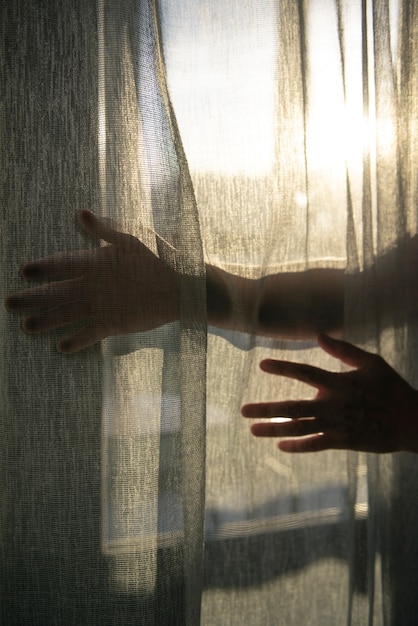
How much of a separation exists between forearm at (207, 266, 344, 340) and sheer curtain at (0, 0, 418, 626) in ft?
0.05

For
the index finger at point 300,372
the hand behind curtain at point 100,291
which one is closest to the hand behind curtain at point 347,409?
the index finger at point 300,372

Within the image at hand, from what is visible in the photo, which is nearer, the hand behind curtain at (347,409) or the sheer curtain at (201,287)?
the sheer curtain at (201,287)

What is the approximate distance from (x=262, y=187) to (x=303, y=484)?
38cm

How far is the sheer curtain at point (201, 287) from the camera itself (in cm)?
58

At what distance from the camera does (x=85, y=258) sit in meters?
0.60

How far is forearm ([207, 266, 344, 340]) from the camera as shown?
2.26 ft

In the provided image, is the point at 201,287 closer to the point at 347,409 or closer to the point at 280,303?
the point at 280,303

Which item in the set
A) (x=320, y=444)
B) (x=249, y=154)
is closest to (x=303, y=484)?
(x=320, y=444)

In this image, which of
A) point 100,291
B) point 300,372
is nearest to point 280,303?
point 300,372

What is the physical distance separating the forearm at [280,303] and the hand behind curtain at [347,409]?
3 cm

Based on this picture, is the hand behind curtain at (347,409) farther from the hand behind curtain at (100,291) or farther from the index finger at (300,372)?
the hand behind curtain at (100,291)

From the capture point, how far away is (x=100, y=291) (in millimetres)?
608

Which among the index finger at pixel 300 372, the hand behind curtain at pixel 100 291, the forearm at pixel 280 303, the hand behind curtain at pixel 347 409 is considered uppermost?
the hand behind curtain at pixel 100 291

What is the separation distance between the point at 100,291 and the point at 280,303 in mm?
236
